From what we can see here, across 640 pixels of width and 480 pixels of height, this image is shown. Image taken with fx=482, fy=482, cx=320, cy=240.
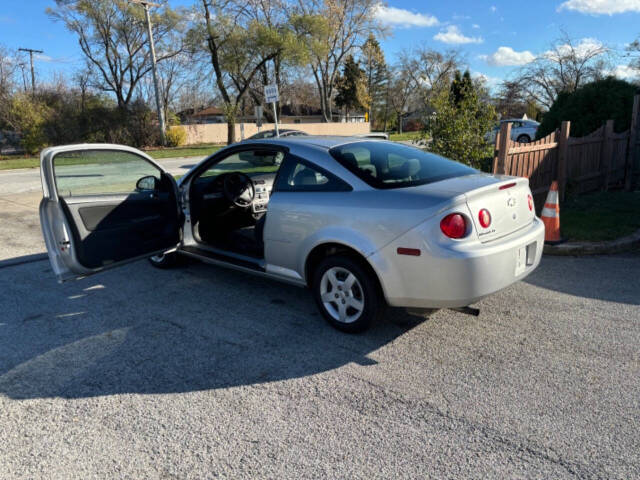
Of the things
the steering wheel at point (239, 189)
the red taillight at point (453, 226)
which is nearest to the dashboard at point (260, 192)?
the steering wheel at point (239, 189)

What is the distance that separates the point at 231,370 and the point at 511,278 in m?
2.11

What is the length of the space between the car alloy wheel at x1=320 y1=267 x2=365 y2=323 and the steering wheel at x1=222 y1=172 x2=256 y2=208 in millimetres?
1919

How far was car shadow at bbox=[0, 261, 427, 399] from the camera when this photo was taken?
3277 millimetres

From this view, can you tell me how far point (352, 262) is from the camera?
366cm

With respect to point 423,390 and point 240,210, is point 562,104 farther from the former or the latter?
point 423,390

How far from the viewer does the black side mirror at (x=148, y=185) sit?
15.9 ft

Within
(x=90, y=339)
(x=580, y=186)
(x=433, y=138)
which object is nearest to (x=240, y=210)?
(x=90, y=339)

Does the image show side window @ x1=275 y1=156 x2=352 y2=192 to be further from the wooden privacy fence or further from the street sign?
the street sign

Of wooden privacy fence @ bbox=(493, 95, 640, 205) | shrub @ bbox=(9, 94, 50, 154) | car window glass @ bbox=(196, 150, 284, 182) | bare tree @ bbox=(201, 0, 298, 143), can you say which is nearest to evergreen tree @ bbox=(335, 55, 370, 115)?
bare tree @ bbox=(201, 0, 298, 143)

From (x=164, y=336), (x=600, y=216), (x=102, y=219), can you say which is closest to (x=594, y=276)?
(x=600, y=216)

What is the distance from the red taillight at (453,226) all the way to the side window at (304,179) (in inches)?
32.2

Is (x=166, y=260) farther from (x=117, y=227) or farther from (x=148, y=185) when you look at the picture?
(x=117, y=227)

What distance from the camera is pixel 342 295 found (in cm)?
380

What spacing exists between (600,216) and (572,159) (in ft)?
5.71
